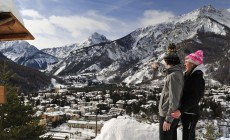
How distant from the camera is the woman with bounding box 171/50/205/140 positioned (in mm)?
5023

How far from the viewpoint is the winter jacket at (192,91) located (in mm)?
4992

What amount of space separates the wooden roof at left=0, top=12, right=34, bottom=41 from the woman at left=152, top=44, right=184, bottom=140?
6.02 ft

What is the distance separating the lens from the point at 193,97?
5027 mm

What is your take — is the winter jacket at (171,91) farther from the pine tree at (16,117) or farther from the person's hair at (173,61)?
the pine tree at (16,117)

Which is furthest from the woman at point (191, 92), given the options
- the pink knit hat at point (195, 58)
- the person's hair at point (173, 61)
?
the person's hair at point (173, 61)

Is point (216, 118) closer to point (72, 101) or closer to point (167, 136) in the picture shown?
point (72, 101)

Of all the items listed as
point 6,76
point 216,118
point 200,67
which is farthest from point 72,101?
point 200,67

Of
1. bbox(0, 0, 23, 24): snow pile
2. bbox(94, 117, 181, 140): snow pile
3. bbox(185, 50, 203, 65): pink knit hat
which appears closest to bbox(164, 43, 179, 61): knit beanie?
bbox(185, 50, 203, 65): pink knit hat

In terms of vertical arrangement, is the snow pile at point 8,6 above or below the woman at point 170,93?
above

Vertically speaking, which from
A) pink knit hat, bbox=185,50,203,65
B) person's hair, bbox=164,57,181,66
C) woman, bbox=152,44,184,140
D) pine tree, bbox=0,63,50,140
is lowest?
pine tree, bbox=0,63,50,140

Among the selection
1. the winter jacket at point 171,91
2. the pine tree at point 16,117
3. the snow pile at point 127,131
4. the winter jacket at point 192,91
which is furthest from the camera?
the pine tree at point 16,117

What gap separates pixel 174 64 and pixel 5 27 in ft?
7.24

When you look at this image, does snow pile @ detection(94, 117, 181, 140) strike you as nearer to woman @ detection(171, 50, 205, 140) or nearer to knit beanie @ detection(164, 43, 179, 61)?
woman @ detection(171, 50, 205, 140)

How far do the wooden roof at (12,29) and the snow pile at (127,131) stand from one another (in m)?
5.64
